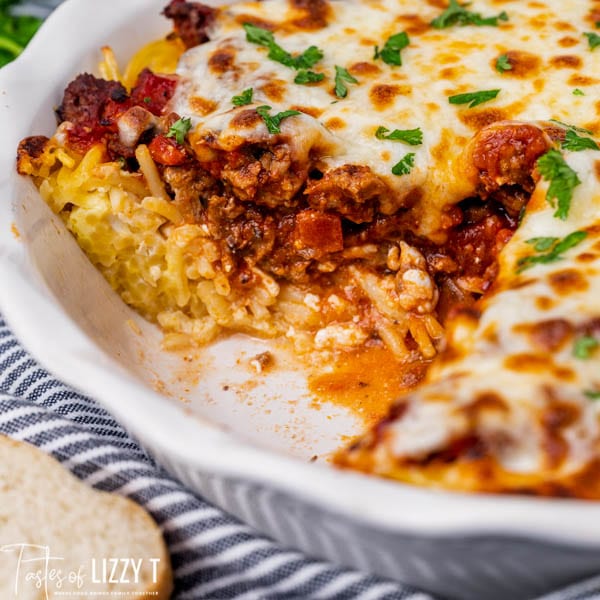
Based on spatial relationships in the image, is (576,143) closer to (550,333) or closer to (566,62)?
(566,62)

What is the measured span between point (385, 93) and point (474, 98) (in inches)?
16.4

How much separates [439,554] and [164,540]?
42.7 inches

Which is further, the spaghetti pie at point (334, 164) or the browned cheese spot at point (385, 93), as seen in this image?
the browned cheese spot at point (385, 93)

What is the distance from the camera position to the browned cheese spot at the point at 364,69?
4.71 meters

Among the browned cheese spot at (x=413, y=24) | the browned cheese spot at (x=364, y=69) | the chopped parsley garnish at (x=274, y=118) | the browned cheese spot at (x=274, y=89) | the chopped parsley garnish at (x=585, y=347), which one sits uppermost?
the chopped parsley garnish at (x=274, y=118)

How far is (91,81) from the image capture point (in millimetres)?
4852

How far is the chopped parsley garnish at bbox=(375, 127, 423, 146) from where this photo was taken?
4.28 m

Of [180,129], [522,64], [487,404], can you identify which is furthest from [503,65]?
[487,404]

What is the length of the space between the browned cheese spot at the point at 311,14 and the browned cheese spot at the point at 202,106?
2.68 feet

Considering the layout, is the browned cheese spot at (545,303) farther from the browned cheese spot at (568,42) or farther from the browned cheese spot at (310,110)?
the browned cheese spot at (568,42)

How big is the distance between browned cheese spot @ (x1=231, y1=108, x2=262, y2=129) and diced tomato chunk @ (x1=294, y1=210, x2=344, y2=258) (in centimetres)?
52

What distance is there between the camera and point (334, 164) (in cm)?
434

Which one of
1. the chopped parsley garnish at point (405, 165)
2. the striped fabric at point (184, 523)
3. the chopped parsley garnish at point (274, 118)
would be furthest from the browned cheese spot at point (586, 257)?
the chopped parsley garnish at point (274, 118)

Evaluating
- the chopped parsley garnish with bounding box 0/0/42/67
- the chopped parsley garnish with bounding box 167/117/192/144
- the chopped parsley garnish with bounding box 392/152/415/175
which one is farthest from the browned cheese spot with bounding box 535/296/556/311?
the chopped parsley garnish with bounding box 0/0/42/67
